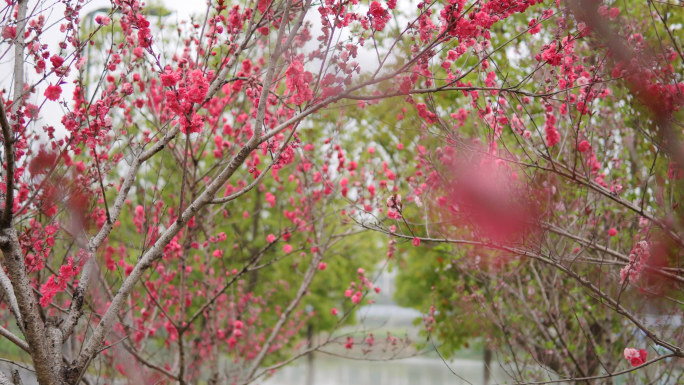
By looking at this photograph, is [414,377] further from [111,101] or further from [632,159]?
[111,101]

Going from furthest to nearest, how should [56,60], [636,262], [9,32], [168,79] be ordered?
1. [9,32]
2. [56,60]
3. [636,262]
4. [168,79]

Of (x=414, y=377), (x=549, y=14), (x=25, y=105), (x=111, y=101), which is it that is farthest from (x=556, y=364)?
(x=414, y=377)

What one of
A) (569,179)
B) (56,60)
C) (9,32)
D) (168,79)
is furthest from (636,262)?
(9,32)

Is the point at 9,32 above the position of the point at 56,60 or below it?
above

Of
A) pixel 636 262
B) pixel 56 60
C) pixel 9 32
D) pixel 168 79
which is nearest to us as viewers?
pixel 168 79

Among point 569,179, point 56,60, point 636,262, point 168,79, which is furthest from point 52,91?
point 636,262

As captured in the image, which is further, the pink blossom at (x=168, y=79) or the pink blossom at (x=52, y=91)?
the pink blossom at (x=52, y=91)

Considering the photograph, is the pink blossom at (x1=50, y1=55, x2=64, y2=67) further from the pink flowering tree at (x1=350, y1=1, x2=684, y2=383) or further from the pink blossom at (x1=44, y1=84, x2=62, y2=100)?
the pink flowering tree at (x1=350, y1=1, x2=684, y2=383)

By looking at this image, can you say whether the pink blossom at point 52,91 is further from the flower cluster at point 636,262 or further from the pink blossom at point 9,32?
the flower cluster at point 636,262

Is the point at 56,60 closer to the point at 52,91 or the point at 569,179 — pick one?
the point at 52,91

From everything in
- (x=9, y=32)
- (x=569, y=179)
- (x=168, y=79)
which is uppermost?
(x=9, y=32)

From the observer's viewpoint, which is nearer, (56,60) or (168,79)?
(168,79)

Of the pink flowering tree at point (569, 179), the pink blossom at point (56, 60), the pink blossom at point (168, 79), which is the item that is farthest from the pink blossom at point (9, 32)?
the pink flowering tree at point (569, 179)

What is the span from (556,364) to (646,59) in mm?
4973
